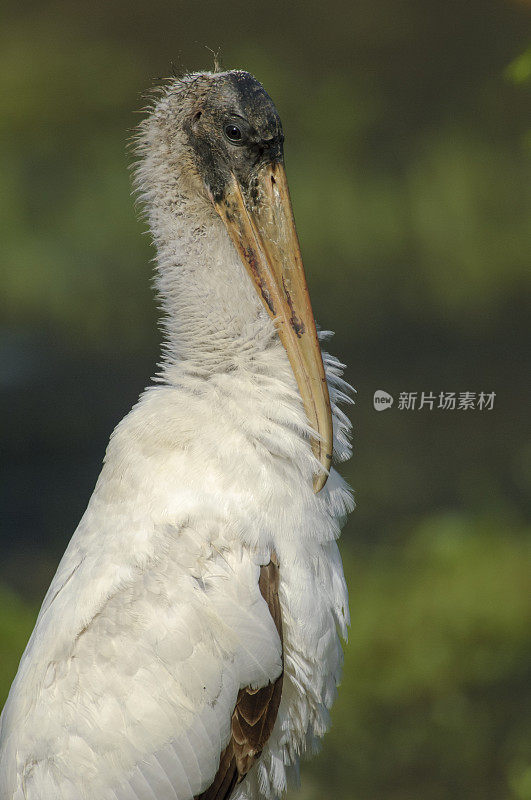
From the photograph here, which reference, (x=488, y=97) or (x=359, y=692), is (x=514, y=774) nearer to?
(x=359, y=692)

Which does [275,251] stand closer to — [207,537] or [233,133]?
[233,133]

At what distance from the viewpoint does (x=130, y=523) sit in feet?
4.21

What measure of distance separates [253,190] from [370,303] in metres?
2.21

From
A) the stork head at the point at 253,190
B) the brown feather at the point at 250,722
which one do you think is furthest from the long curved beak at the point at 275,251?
the brown feather at the point at 250,722

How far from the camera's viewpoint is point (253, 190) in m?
1.36

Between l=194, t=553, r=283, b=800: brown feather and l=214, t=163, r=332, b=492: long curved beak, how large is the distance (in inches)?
7.6

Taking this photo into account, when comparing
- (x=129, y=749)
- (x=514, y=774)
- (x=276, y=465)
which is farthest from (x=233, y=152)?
(x=514, y=774)

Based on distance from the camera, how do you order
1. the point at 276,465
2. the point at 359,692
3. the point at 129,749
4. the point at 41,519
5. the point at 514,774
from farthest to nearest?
the point at 41,519 < the point at 359,692 < the point at 514,774 < the point at 276,465 < the point at 129,749

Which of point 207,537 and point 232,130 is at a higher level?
point 232,130

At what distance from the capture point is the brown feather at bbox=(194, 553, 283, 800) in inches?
48.6

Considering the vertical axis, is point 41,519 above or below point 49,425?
below

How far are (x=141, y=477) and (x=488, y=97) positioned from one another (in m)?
2.71

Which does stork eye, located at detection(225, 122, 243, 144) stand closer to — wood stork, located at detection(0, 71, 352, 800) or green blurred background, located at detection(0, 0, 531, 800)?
wood stork, located at detection(0, 71, 352, 800)

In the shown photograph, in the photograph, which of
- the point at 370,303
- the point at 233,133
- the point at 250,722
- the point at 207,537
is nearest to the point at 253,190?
the point at 233,133
